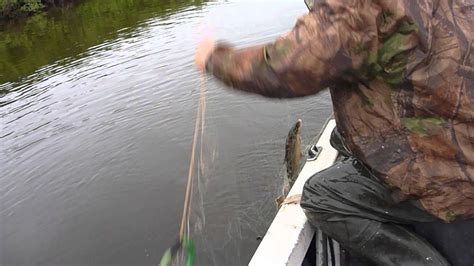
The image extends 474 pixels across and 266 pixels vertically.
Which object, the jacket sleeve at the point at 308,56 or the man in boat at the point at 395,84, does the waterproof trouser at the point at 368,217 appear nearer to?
the man in boat at the point at 395,84

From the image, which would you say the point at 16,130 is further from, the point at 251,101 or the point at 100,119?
the point at 251,101

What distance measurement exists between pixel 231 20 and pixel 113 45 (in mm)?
4660

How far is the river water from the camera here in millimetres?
6840

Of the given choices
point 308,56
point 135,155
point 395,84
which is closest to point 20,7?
point 135,155

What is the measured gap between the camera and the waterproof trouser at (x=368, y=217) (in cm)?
230

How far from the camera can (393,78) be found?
6.07ft

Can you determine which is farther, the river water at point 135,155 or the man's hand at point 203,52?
the river water at point 135,155

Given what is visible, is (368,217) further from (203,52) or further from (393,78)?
(203,52)

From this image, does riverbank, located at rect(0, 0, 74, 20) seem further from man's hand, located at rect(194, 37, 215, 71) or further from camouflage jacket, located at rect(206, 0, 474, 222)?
camouflage jacket, located at rect(206, 0, 474, 222)

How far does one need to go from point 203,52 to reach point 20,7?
1268 inches

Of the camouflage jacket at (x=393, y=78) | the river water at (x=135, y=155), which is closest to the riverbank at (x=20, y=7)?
the river water at (x=135, y=155)

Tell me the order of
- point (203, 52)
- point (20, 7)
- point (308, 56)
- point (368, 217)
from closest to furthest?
point (308, 56) < point (203, 52) < point (368, 217) < point (20, 7)

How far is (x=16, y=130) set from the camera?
1098 centimetres

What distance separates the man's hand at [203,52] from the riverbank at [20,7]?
3069 centimetres
